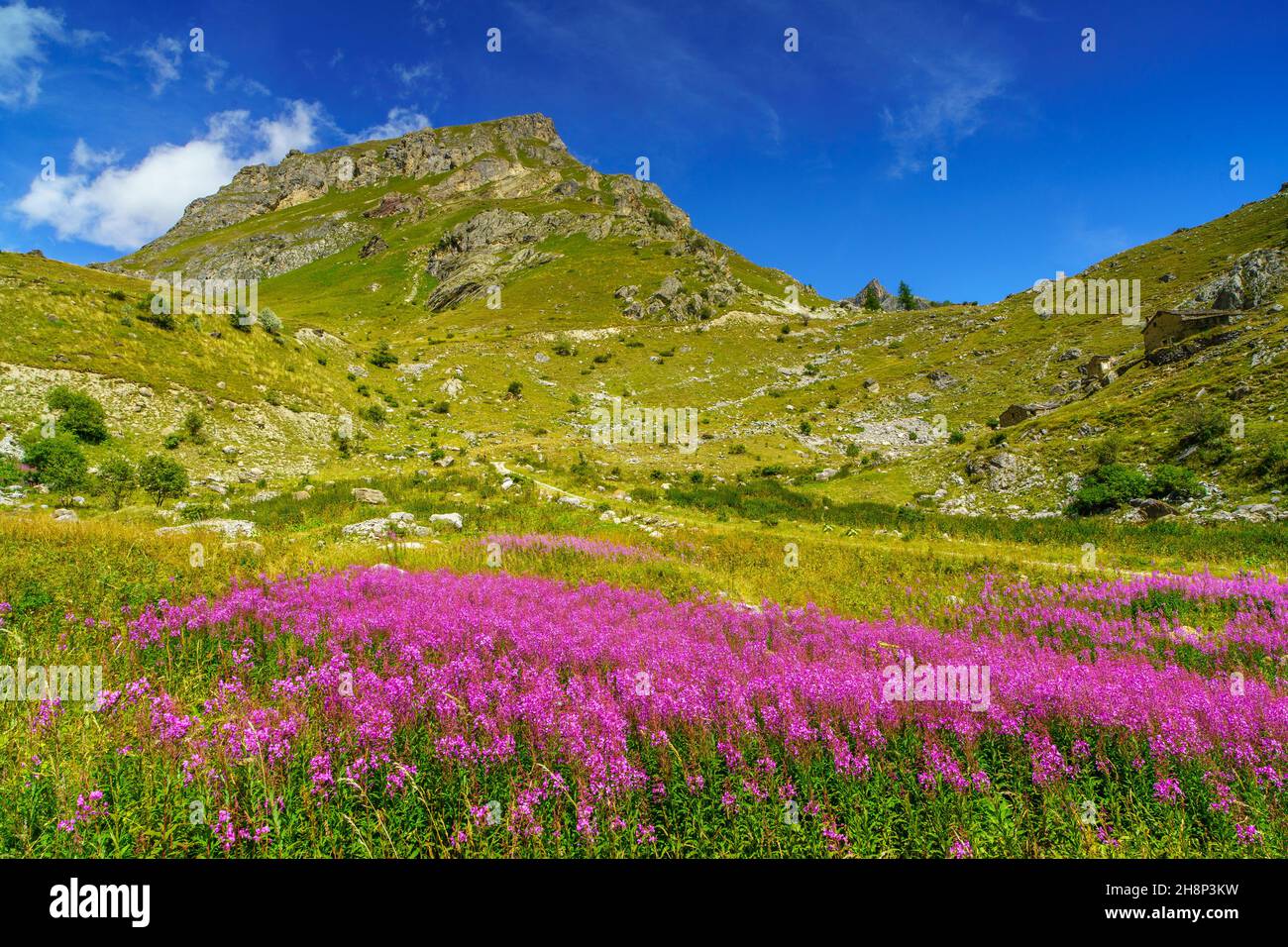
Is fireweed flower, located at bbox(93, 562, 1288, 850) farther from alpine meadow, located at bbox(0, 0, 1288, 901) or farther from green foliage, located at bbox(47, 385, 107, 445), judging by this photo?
green foliage, located at bbox(47, 385, 107, 445)

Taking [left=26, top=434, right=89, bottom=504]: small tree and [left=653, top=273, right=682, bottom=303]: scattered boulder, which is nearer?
[left=26, top=434, right=89, bottom=504]: small tree

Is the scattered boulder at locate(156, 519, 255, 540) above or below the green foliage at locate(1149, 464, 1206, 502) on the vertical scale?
below

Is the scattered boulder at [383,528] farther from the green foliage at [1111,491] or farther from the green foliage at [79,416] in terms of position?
the green foliage at [1111,491]

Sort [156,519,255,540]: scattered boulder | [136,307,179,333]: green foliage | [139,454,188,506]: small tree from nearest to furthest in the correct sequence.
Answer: [156,519,255,540]: scattered boulder < [139,454,188,506]: small tree < [136,307,179,333]: green foliage

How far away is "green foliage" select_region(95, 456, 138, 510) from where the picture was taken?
17422 mm

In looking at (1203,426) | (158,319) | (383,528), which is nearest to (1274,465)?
(1203,426)

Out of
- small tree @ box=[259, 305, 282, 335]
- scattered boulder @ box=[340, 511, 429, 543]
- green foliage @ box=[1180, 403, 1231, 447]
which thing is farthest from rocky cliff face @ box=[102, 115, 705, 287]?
green foliage @ box=[1180, 403, 1231, 447]

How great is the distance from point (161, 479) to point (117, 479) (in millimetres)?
1326

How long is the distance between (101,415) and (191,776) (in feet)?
89.3

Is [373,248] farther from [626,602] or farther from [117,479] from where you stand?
[626,602]

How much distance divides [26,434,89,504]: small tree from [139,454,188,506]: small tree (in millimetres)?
1576

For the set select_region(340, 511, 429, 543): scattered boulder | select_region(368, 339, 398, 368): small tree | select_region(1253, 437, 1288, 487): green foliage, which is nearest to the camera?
select_region(340, 511, 429, 543): scattered boulder

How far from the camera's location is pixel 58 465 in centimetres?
1752
